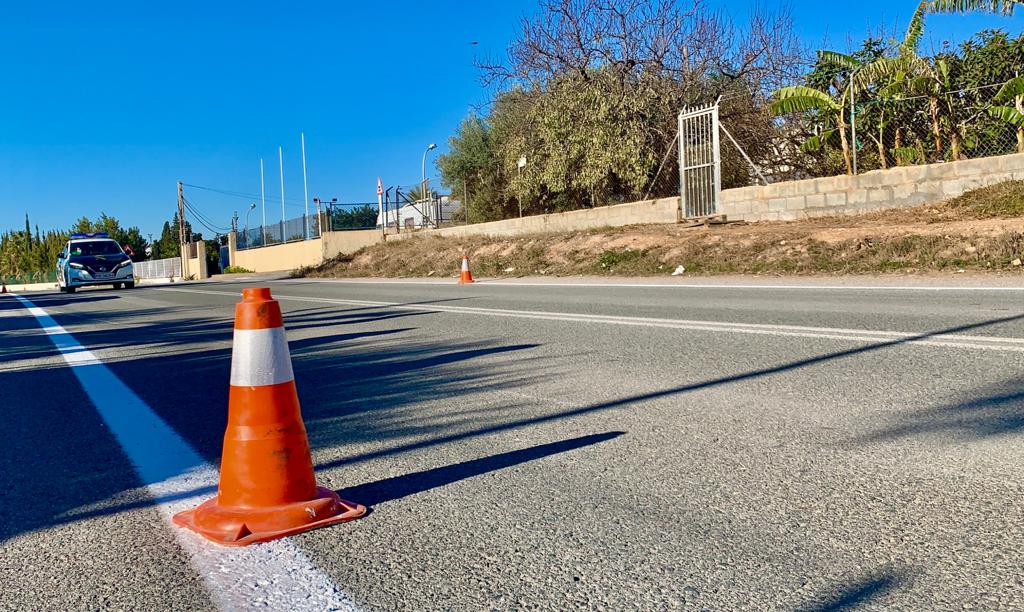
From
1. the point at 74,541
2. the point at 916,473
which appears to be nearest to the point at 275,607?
the point at 74,541

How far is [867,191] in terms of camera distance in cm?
1797

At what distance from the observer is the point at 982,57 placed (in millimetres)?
18906

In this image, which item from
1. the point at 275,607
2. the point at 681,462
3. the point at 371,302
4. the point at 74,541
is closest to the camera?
the point at 275,607

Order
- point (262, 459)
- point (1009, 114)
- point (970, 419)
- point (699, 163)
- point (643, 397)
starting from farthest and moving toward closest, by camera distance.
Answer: point (699, 163)
point (1009, 114)
point (643, 397)
point (970, 419)
point (262, 459)

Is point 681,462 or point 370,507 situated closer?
point 370,507

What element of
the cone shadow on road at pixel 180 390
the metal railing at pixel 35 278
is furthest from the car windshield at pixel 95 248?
the metal railing at pixel 35 278

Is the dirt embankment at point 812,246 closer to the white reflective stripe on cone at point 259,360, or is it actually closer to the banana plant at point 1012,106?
the banana plant at point 1012,106

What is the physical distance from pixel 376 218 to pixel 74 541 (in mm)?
38881

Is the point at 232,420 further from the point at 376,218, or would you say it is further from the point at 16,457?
the point at 376,218

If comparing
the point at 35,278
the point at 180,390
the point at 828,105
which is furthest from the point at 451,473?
the point at 35,278

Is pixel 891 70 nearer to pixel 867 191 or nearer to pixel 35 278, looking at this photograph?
pixel 867 191

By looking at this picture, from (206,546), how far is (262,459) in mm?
366

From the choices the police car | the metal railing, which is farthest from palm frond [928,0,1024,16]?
the metal railing

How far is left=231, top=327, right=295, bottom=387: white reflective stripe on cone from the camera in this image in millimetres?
3250
